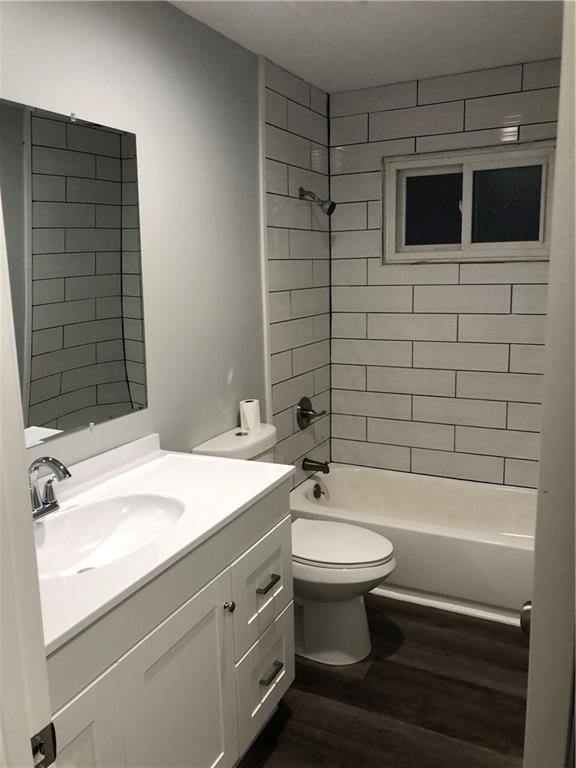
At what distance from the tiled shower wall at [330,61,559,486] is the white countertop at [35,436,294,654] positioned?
60.3 inches

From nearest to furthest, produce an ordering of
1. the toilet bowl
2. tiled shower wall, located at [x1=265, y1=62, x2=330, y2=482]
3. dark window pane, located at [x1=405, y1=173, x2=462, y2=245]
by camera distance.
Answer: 1. the toilet bowl
2. tiled shower wall, located at [x1=265, y1=62, x2=330, y2=482]
3. dark window pane, located at [x1=405, y1=173, x2=462, y2=245]

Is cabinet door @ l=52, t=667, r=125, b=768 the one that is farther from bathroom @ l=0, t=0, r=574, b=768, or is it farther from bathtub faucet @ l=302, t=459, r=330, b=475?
bathtub faucet @ l=302, t=459, r=330, b=475

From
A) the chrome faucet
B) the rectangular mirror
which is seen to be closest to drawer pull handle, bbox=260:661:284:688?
the chrome faucet

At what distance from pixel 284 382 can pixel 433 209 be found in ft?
3.90

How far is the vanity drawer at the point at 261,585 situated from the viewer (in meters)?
1.83

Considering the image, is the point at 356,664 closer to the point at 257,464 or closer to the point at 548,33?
the point at 257,464

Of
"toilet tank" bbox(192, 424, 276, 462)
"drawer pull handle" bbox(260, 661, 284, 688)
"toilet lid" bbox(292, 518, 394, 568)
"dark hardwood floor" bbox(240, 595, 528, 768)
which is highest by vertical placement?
"toilet tank" bbox(192, 424, 276, 462)

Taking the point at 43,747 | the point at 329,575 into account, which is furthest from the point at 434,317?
the point at 43,747

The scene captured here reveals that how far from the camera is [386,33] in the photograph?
2.51 metres

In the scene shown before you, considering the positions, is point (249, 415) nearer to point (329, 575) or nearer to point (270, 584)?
point (329, 575)

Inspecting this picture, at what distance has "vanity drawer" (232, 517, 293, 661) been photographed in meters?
1.83

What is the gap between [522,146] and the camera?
2.99m

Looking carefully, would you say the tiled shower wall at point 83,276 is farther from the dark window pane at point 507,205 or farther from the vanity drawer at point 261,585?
the dark window pane at point 507,205

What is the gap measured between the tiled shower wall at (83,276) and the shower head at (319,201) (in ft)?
3.91
